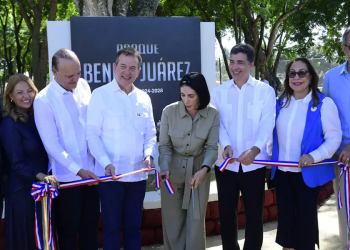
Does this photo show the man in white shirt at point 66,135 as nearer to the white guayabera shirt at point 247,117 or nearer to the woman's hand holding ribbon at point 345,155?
the white guayabera shirt at point 247,117

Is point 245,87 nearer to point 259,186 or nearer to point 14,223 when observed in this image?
point 259,186

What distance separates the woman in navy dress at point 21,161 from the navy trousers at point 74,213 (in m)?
0.18

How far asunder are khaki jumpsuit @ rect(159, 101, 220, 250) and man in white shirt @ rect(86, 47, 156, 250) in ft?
0.87

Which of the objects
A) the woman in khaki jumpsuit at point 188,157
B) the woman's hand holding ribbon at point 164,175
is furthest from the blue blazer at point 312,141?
the woman's hand holding ribbon at point 164,175

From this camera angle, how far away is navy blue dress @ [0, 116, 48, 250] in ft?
10.7

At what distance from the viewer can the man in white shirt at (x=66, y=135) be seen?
10.8 ft

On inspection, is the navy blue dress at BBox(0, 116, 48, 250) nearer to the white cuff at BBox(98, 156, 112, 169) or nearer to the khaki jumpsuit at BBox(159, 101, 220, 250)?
the white cuff at BBox(98, 156, 112, 169)

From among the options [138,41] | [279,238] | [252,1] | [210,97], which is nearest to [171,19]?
[138,41]

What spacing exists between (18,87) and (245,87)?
196 centimetres

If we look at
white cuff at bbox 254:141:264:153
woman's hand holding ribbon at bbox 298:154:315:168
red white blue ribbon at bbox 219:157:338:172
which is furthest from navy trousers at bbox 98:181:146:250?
woman's hand holding ribbon at bbox 298:154:315:168

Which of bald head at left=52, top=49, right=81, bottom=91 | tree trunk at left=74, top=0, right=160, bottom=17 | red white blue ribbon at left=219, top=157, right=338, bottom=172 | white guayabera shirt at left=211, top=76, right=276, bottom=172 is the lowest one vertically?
red white blue ribbon at left=219, top=157, right=338, bottom=172

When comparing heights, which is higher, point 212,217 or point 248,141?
point 248,141

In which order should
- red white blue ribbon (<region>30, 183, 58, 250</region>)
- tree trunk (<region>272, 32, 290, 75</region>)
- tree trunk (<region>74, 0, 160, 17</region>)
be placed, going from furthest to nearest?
1. tree trunk (<region>272, 32, 290, 75</region>)
2. tree trunk (<region>74, 0, 160, 17</region>)
3. red white blue ribbon (<region>30, 183, 58, 250</region>)

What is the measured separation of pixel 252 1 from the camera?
13.1m
